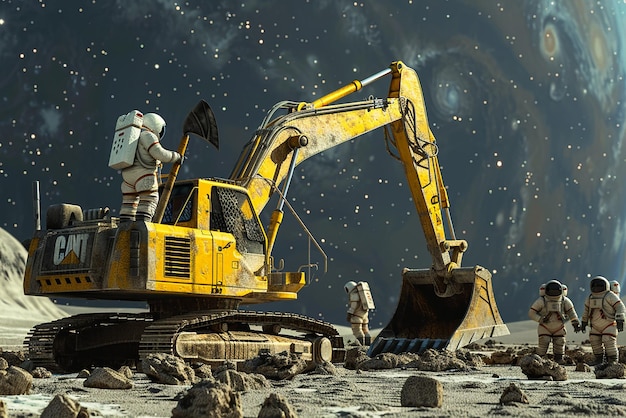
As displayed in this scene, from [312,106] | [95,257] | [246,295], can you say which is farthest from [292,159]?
[95,257]

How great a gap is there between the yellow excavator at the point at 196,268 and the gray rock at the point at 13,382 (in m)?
3.06

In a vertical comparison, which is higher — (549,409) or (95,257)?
(95,257)

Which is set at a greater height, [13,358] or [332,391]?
[13,358]

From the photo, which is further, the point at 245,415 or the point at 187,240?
the point at 187,240

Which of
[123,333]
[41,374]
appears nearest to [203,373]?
[41,374]

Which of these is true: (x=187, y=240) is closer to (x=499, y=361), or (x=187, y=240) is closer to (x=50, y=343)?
(x=50, y=343)

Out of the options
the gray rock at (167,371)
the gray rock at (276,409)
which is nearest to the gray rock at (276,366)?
the gray rock at (167,371)

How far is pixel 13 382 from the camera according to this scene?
7.40 metres

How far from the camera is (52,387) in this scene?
27.7 ft

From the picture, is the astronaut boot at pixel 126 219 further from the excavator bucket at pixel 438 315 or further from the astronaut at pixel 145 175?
the excavator bucket at pixel 438 315

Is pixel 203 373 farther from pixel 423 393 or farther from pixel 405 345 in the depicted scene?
pixel 405 345

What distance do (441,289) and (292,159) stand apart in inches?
176

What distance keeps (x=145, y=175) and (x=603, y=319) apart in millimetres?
7334

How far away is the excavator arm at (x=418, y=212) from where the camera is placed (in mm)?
14148
